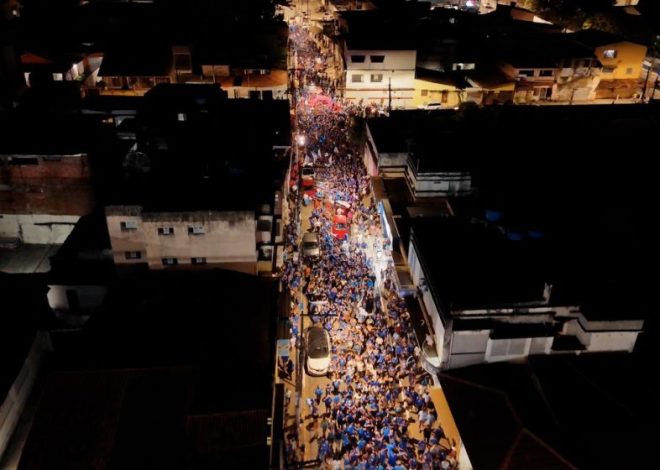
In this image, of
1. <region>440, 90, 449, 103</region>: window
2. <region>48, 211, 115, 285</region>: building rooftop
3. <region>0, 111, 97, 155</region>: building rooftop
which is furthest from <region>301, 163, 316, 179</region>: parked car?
<region>440, 90, 449, 103</region>: window

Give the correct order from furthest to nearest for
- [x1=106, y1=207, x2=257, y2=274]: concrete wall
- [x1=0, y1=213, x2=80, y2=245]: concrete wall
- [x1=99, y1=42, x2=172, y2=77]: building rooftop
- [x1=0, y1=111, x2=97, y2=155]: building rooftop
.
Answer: [x1=99, y1=42, x2=172, y2=77]: building rooftop
[x1=0, y1=213, x2=80, y2=245]: concrete wall
[x1=0, y1=111, x2=97, y2=155]: building rooftop
[x1=106, y1=207, x2=257, y2=274]: concrete wall

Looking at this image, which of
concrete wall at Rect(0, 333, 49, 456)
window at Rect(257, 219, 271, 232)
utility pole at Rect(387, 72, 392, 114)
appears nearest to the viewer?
concrete wall at Rect(0, 333, 49, 456)

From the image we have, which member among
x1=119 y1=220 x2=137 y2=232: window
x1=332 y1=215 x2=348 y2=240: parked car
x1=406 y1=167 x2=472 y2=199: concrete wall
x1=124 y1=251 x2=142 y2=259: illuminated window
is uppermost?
x1=119 y1=220 x2=137 y2=232: window

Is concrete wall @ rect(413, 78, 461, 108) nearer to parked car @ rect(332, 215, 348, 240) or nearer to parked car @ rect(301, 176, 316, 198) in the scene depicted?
parked car @ rect(301, 176, 316, 198)

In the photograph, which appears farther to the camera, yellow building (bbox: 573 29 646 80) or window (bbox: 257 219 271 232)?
yellow building (bbox: 573 29 646 80)

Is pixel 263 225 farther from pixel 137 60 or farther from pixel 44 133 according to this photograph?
pixel 137 60

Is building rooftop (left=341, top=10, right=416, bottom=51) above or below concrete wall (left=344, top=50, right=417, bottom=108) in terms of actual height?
above

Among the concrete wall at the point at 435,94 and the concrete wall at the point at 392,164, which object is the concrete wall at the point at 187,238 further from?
the concrete wall at the point at 435,94

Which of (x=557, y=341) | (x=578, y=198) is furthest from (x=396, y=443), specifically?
(x=578, y=198)
